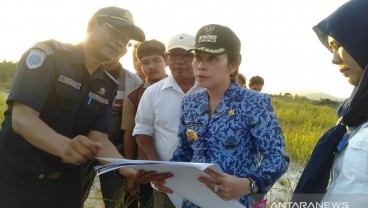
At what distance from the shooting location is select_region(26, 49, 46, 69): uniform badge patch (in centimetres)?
168

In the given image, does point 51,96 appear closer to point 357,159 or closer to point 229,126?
point 229,126

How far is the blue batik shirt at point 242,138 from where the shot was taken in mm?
1773

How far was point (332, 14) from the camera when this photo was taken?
146 cm

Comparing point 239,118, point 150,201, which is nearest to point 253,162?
point 239,118

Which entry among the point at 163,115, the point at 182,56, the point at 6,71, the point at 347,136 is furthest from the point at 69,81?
the point at 6,71

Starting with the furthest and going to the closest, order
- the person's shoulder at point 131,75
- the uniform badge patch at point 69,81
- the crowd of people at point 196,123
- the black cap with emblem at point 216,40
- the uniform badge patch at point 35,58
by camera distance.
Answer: the person's shoulder at point 131,75 < the black cap with emblem at point 216,40 < the uniform badge patch at point 69,81 < the uniform badge patch at point 35,58 < the crowd of people at point 196,123

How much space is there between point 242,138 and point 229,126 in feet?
0.29

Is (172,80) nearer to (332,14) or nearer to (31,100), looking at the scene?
(31,100)

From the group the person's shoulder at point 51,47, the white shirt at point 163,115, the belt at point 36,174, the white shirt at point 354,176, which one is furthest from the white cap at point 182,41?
the white shirt at point 354,176

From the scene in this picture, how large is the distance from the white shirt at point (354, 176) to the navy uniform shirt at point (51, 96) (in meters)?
1.26

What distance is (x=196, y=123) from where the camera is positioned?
78.7 inches

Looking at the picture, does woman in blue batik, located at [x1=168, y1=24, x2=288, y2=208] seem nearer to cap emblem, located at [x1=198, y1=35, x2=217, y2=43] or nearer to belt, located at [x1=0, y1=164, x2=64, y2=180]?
cap emblem, located at [x1=198, y1=35, x2=217, y2=43]

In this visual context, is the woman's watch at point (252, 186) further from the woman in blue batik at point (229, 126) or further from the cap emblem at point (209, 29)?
the cap emblem at point (209, 29)

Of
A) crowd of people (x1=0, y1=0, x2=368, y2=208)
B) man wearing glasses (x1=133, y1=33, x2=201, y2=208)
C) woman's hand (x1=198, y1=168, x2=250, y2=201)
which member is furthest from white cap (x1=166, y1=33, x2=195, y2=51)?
woman's hand (x1=198, y1=168, x2=250, y2=201)
